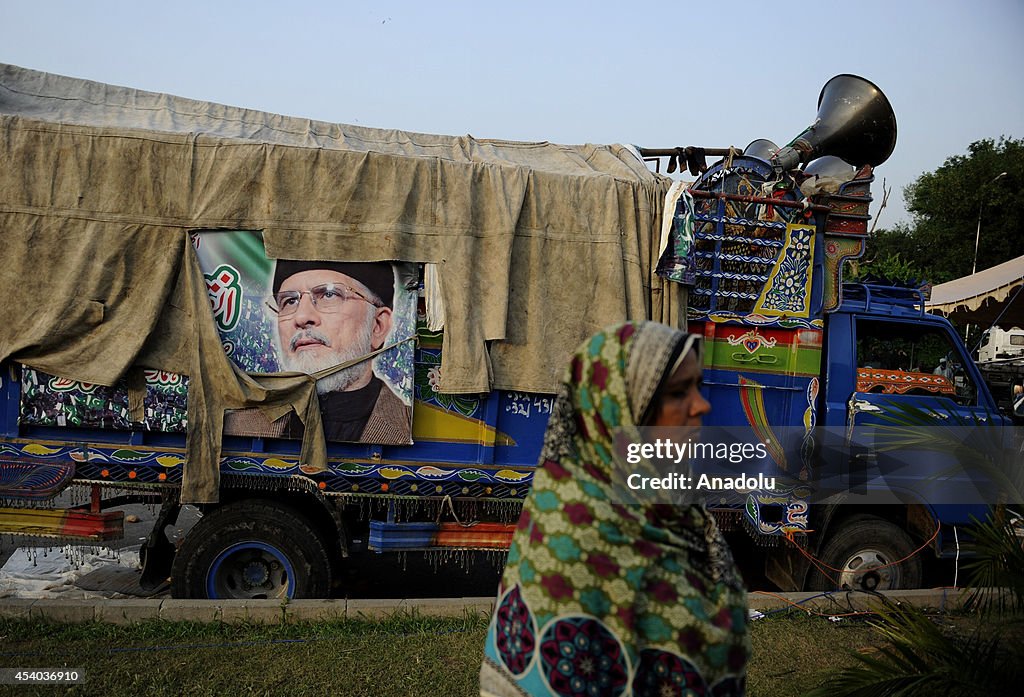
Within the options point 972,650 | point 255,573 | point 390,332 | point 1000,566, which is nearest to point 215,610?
point 255,573

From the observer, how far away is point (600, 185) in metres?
5.13

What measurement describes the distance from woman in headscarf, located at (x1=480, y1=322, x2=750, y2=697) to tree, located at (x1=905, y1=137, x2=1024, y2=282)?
22.6 metres

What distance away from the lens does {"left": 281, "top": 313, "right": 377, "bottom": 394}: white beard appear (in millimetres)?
4785

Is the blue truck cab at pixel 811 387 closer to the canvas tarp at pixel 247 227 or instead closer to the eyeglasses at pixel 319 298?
the canvas tarp at pixel 247 227

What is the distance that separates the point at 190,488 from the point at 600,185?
10.4 feet

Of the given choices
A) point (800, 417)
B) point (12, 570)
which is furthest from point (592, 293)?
point (12, 570)

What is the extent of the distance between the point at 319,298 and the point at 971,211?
2536 cm

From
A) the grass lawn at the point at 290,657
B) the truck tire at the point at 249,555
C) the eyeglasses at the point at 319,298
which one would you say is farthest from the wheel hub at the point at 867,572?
the eyeglasses at the point at 319,298

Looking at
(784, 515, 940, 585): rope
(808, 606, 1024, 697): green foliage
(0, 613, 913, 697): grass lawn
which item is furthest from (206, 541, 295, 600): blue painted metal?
(784, 515, 940, 585): rope

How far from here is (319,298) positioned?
482cm

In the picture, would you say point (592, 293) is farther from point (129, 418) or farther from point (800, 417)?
point (129, 418)

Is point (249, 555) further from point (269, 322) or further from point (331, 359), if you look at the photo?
point (269, 322)

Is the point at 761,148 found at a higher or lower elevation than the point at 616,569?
higher

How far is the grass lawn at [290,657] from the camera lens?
3.80 metres
